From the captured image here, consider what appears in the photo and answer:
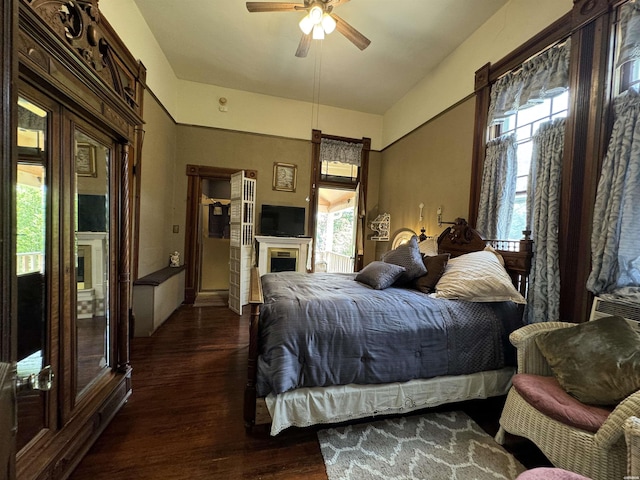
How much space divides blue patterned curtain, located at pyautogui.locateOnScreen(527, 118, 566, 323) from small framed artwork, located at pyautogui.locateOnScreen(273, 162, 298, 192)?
10.8ft

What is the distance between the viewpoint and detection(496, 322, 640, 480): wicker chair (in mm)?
1058

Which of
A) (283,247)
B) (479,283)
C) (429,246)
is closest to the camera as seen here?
(479,283)

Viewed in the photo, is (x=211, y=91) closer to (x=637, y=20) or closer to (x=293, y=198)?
(x=293, y=198)

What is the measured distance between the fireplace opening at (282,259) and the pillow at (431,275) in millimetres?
2344

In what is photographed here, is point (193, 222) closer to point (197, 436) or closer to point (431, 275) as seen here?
point (197, 436)

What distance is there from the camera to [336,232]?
21.6ft

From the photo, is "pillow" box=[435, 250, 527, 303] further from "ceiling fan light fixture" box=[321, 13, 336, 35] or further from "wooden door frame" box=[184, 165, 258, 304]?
"wooden door frame" box=[184, 165, 258, 304]

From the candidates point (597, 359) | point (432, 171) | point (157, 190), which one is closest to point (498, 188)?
point (432, 171)

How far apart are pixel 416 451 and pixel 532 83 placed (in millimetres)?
2880

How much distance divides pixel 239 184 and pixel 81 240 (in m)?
2.72

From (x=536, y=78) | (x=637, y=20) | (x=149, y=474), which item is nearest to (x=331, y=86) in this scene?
(x=536, y=78)

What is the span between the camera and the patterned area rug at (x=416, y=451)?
4.41ft

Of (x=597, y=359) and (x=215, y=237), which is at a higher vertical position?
(x=215, y=237)

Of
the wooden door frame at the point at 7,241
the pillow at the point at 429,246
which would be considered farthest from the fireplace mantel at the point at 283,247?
the wooden door frame at the point at 7,241
